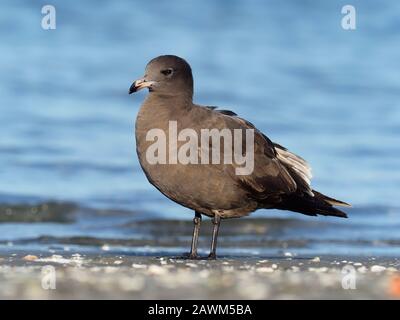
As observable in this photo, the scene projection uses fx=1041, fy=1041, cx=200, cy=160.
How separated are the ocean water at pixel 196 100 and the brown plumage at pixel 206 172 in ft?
5.88

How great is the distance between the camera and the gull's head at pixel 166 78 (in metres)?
7.83

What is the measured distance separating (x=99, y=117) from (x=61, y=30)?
6694 mm

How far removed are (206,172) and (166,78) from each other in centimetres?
87

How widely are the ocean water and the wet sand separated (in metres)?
2.02

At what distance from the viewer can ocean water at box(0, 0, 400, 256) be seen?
37.8ft

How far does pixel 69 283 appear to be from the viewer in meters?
→ 6.25

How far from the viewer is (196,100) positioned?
1894 centimetres

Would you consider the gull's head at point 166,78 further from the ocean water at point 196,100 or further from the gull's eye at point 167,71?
the ocean water at point 196,100

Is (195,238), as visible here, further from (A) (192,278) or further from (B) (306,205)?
(A) (192,278)

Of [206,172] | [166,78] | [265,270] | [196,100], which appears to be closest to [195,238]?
[206,172]

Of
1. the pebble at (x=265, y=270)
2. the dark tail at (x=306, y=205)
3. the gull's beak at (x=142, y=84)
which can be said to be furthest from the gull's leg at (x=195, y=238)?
the gull's beak at (x=142, y=84)

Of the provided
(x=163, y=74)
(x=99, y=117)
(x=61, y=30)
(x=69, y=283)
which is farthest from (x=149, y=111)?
(x=61, y=30)

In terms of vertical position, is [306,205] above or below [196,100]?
below
